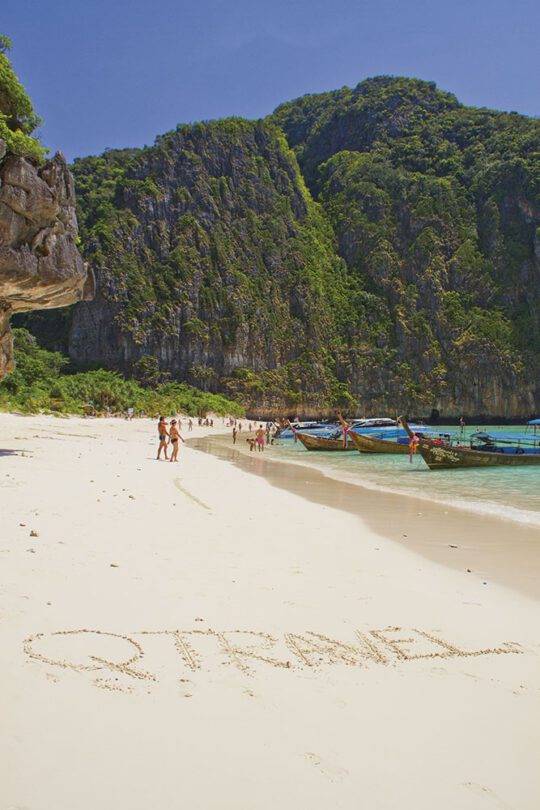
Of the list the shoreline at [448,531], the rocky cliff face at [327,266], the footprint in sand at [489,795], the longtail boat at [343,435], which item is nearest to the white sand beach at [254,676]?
the footprint in sand at [489,795]

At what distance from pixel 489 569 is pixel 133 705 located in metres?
5.38

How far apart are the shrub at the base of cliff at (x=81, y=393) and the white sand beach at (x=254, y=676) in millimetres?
35691

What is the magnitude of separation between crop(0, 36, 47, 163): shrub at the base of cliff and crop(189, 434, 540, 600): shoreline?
11615mm

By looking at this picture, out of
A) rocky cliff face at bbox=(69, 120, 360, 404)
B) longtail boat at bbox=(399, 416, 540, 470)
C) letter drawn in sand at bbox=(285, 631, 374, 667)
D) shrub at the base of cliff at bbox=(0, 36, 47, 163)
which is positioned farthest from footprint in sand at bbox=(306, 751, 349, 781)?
rocky cliff face at bbox=(69, 120, 360, 404)

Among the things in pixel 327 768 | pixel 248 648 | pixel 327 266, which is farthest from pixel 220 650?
A: pixel 327 266

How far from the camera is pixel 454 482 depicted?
1900 centimetres

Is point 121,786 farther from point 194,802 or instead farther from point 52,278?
point 52,278

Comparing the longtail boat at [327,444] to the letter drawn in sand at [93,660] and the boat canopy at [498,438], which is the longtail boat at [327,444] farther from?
the letter drawn in sand at [93,660]

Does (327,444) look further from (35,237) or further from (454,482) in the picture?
(35,237)

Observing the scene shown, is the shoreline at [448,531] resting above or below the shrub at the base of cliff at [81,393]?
below

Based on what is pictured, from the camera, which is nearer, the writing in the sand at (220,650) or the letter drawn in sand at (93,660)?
the letter drawn in sand at (93,660)

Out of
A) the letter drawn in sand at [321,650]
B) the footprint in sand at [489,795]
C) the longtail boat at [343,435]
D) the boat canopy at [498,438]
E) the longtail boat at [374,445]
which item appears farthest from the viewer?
the longtail boat at [343,435]

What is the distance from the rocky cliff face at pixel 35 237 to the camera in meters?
14.9

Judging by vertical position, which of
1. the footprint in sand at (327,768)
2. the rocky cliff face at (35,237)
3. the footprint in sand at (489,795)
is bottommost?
the footprint in sand at (489,795)
